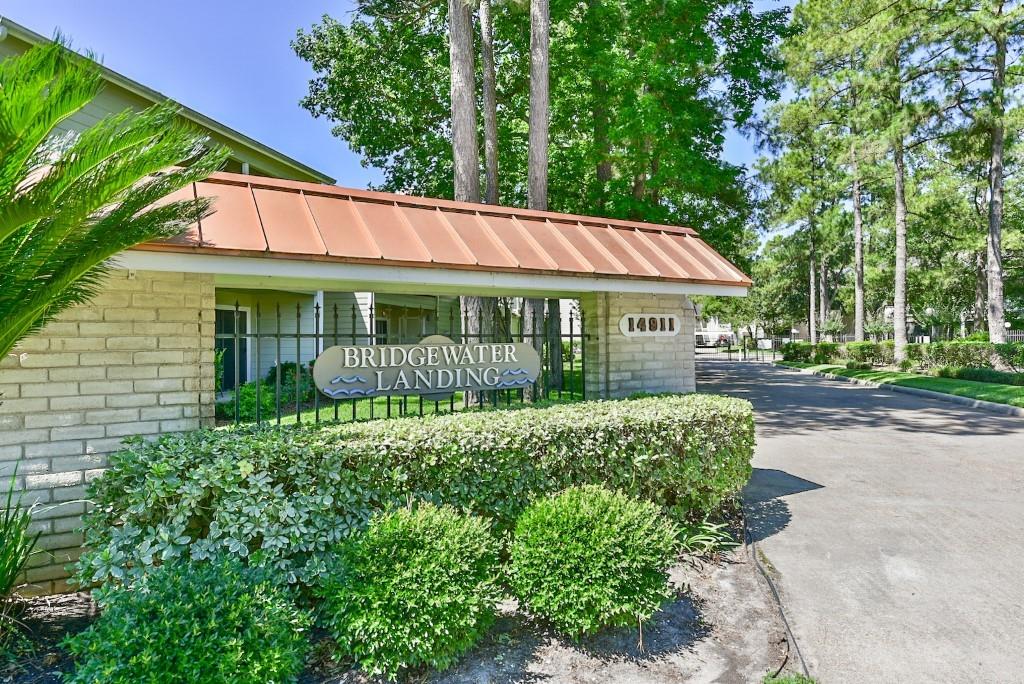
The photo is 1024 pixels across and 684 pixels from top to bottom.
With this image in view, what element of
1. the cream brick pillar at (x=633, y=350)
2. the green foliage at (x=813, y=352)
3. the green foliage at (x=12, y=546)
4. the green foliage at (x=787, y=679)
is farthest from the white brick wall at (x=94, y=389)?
the green foliage at (x=813, y=352)

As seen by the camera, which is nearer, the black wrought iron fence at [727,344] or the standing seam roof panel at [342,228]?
the standing seam roof panel at [342,228]

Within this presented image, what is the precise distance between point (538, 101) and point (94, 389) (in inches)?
328

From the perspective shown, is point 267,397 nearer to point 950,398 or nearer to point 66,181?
point 66,181

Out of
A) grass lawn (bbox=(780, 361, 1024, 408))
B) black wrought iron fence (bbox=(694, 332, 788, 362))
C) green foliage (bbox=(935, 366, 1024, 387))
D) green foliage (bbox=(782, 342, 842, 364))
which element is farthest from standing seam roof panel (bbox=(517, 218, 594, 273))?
black wrought iron fence (bbox=(694, 332, 788, 362))

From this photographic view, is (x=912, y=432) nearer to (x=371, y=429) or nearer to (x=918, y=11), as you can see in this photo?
(x=371, y=429)

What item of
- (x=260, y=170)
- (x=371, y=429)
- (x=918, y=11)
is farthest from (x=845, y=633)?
(x=918, y=11)

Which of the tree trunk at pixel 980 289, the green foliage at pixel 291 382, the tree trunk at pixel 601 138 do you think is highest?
the tree trunk at pixel 601 138

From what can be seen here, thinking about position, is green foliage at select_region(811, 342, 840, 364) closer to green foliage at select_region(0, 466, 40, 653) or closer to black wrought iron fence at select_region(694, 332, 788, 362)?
black wrought iron fence at select_region(694, 332, 788, 362)

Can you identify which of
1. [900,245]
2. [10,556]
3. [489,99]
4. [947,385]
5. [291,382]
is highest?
[489,99]

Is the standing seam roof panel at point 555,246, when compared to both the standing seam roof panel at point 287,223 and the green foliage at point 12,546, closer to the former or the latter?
the standing seam roof panel at point 287,223

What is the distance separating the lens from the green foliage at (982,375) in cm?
1638

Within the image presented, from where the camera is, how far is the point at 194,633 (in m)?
2.52

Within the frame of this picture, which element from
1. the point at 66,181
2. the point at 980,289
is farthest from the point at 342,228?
the point at 980,289

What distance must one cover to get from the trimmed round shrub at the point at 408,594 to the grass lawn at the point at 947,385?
15072 millimetres
